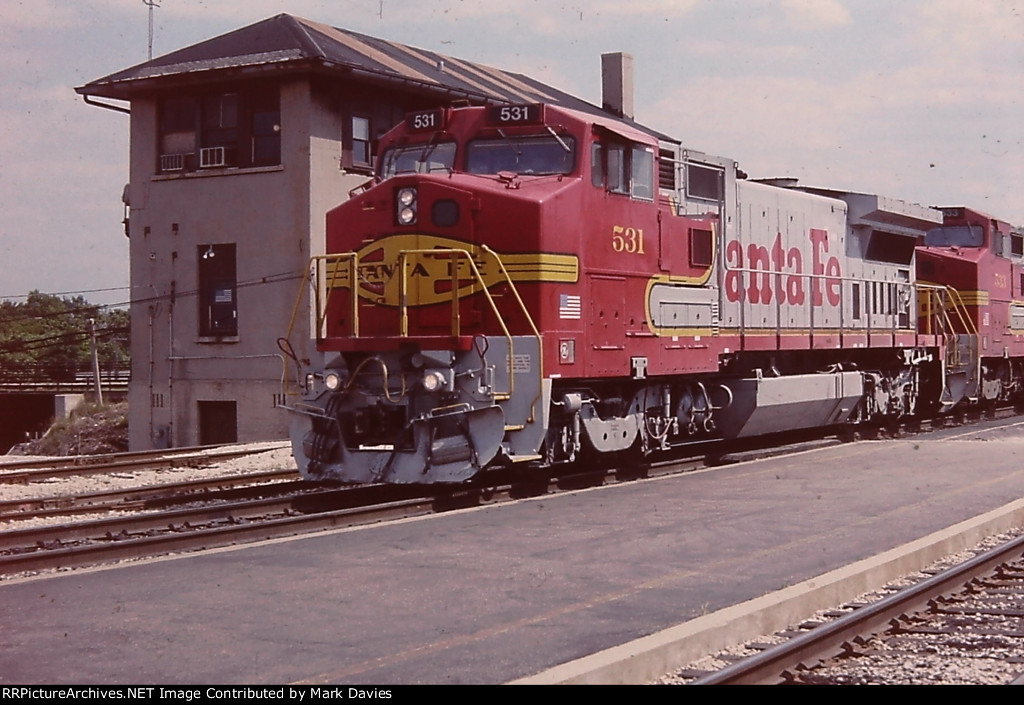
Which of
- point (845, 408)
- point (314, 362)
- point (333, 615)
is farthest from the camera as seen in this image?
point (845, 408)

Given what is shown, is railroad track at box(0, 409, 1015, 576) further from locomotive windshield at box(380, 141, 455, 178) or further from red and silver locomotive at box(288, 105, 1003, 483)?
locomotive windshield at box(380, 141, 455, 178)

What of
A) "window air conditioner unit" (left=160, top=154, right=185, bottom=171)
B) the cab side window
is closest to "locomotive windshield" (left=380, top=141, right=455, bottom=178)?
the cab side window

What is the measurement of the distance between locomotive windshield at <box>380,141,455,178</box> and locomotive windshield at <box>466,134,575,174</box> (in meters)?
0.27

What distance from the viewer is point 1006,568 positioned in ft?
30.0

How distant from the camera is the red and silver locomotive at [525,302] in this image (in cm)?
1234

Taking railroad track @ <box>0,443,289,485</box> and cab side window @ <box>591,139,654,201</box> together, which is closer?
cab side window @ <box>591,139,654,201</box>

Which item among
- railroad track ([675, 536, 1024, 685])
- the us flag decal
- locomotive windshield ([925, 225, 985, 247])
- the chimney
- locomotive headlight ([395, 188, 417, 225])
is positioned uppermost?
the chimney

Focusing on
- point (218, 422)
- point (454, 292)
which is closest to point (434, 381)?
point (454, 292)

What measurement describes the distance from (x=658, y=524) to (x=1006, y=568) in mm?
2900

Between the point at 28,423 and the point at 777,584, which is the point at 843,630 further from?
the point at 28,423

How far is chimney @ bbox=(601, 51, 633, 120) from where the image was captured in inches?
1608
